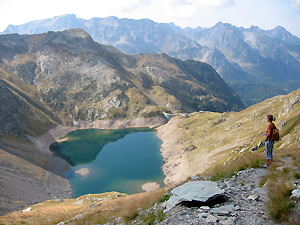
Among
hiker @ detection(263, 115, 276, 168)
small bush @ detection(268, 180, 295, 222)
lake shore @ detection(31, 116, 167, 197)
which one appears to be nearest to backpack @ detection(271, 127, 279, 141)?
hiker @ detection(263, 115, 276, 168)

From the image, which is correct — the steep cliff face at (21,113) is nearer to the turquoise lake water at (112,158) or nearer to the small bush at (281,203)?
the turquoise lake water at (112,158)

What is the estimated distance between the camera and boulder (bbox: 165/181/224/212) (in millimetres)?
15141

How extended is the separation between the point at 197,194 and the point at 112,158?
10804 centimetres

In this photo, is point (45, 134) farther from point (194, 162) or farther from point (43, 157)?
point (194, 162)

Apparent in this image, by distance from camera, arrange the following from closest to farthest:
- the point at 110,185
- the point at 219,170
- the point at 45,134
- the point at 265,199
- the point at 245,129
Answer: the point at 265,199 < the point at 219,170 < the point at 110,185 < the point at 245,129 < the point at 45,134

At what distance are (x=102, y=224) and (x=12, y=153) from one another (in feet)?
312

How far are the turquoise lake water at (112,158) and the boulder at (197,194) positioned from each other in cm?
6766

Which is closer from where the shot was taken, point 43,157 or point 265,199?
point 265,199

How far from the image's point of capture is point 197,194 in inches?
623

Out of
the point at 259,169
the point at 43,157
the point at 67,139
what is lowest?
the point at 259,169

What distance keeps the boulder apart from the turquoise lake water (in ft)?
222

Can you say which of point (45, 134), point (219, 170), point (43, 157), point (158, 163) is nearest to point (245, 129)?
point (158, 163)

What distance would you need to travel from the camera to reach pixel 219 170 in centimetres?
2192

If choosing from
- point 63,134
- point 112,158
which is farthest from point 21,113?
point 112,158
